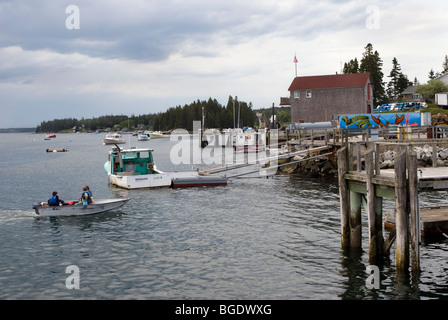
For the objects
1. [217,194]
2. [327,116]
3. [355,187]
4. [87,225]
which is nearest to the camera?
[355,187]

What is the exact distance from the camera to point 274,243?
2184cm

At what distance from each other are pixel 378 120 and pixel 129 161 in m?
26.8

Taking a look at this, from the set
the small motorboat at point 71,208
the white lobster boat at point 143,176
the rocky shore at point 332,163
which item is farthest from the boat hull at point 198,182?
the small motorboat at point 71,208

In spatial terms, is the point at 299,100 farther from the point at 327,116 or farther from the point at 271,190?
the point at 271,190

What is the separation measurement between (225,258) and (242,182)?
24962 millimetres

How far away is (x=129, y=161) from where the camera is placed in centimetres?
4547

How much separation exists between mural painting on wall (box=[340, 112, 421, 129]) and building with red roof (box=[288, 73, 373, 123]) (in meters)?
21.9

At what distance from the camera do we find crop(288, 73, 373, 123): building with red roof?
2781 inches

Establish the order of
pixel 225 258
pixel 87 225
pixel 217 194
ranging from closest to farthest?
pixel 225 258 → pixel 87 225 → pixel 217 194

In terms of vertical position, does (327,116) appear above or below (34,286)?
above

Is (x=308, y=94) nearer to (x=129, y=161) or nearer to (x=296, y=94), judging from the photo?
(x=296, y=94)

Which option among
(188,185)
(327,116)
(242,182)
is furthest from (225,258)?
(327,116)
